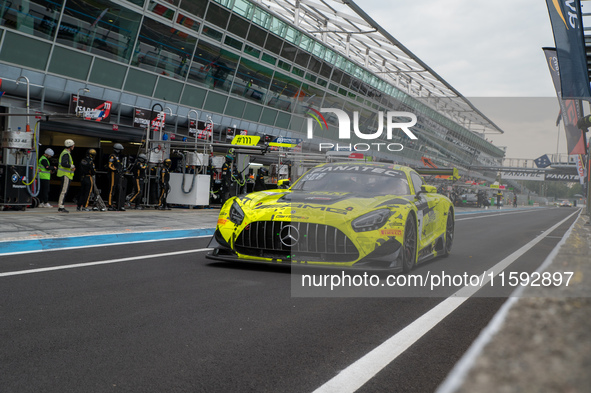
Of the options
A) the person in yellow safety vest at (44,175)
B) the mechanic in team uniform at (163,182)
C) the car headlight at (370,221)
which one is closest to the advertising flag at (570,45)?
the car headlight at (370,221)

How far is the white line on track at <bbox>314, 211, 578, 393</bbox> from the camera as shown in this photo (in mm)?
2926

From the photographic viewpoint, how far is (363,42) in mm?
38625

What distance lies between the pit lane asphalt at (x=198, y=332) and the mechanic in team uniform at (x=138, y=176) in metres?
10.9

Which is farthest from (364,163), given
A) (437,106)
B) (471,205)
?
(437,106)

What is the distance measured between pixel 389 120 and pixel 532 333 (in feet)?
151

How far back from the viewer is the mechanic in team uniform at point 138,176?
17.2 m

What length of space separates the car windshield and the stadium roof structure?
19314mm

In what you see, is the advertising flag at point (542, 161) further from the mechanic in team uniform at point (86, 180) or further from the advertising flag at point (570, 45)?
the mechanic in team uniform at point (86, 180)

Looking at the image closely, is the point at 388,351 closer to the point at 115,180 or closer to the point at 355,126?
the point at 115,180

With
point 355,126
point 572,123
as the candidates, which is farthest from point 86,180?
point 355,126

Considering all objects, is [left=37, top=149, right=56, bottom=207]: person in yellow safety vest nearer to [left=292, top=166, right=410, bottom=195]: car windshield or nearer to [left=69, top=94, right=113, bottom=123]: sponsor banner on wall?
[left=69, top=94, right=113, bottom=123]: sponsor banner on wall

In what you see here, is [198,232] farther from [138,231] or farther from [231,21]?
[231,21]

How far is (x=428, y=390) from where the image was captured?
113 inches

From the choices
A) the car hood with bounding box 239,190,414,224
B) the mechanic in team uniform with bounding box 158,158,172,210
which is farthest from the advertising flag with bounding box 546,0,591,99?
the mechanic in team uniform with bounding box 158,158,172,210
